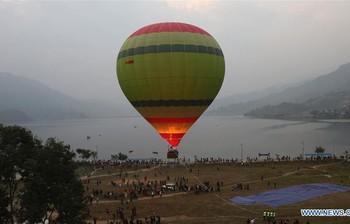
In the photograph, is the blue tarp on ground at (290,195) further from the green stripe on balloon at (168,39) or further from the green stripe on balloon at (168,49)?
the green stripe on balloon at (168,39)

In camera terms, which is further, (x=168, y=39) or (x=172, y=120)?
(x=172, y=120)

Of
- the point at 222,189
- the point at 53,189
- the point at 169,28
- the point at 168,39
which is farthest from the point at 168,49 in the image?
the point at 53,189

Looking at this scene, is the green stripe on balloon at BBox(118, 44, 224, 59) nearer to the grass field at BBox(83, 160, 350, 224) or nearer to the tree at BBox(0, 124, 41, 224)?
the grass field at BBox(83, 160, 350, 224)

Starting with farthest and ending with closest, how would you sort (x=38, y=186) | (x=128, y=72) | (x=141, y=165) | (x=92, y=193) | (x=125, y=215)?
1. (x=141, y=165)
2. (x=92, y=193)
3. (x=128, y=72)
4. (x=125, y=215)
5. (x=38, y=186)

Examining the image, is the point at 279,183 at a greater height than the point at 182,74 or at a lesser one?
lesser

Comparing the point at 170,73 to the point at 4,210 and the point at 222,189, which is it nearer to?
the point at 222,189

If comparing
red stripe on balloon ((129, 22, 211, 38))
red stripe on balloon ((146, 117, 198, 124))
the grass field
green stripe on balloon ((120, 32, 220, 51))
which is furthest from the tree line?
red stripe on balloon ((129, 22, 211, 38))

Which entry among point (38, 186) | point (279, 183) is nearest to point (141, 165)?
point (279, 183)

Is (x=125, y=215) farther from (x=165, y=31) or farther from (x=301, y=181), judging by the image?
(x=301, y=181)
